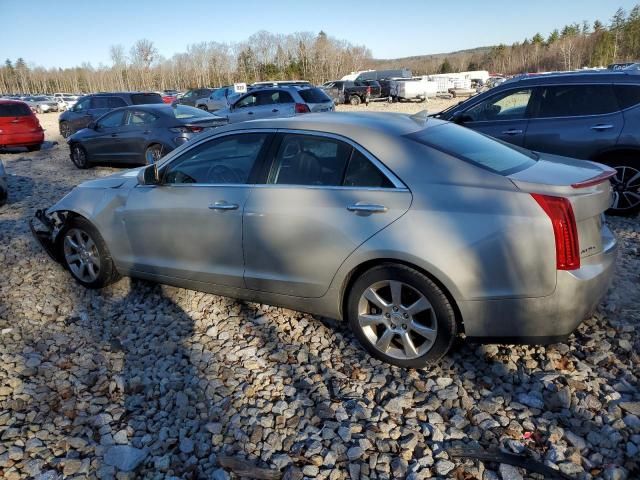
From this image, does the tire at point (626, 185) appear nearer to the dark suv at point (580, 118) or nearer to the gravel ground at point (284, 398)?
the dark suv at point (580, 118)

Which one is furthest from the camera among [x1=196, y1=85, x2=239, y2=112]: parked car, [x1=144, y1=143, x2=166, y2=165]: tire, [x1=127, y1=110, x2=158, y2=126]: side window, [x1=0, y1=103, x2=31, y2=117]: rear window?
[x1=196, y1=85, x2=239, y2=112]: parked car

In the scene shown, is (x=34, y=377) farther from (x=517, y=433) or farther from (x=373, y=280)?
(x=517, y=433)

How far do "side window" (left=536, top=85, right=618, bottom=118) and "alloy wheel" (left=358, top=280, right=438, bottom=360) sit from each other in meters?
4.35

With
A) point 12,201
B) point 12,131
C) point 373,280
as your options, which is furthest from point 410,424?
point 12,131

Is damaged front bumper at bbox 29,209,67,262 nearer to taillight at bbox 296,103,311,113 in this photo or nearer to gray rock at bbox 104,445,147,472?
gray rock at bbox 104,445,147,472

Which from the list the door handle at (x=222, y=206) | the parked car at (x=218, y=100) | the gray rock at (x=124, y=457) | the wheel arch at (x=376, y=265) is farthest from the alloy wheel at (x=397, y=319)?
the parked car at (x=218, y=100)

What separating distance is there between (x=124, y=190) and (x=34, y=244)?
250 centimetres

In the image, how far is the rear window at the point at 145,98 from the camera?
16.3 metres

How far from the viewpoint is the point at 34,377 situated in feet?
11.1

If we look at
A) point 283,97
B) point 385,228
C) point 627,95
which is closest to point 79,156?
point 283,97

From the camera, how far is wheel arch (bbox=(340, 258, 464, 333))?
9.58 feet

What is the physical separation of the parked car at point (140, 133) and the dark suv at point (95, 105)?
16.6ft

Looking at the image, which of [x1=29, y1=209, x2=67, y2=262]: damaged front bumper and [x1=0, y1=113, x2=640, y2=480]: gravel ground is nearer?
[x1=0, y1=113, x2=640, y2=480]: gravel ground

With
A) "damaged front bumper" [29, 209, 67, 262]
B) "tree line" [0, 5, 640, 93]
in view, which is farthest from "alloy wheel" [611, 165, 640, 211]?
"tree line" [0, 5, 640, 93]
